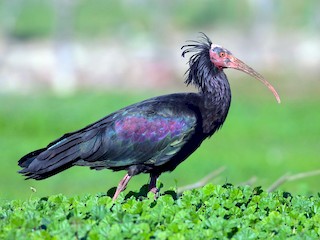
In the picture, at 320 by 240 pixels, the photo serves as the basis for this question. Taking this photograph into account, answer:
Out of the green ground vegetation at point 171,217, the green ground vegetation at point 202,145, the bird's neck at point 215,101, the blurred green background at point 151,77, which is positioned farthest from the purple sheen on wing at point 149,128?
the green ground vegetation at point 202,145

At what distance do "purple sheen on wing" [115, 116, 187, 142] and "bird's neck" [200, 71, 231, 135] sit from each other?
0.29 metres

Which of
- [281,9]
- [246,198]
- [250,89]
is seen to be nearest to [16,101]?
[250,89]

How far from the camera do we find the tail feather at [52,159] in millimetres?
7836

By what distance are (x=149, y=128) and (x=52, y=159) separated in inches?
34.5

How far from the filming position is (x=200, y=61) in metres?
8.70

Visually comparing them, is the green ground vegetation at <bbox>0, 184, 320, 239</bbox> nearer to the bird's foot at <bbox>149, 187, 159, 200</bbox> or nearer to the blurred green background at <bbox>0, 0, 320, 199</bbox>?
the bird's foot at <bbox>149, 187, 159, 200</bbox>

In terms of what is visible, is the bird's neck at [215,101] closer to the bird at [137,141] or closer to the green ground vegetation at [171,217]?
the bird at [137,141]

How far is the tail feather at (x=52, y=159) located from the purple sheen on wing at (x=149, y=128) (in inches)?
16.0

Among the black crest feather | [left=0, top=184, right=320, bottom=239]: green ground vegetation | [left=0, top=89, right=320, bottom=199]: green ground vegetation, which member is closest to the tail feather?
[left=0, top=184, right=320, bottom=239]: green ground vegetation

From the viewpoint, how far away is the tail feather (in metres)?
7.84

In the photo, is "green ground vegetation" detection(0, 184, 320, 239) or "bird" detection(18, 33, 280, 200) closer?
"green ground vegetation" detection(0, 184, 320, 239)

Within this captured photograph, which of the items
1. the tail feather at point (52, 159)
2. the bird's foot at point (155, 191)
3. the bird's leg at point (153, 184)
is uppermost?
the tail feather at point (52, 159)

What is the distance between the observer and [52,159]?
7.86m

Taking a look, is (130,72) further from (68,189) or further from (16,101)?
(68,189)
